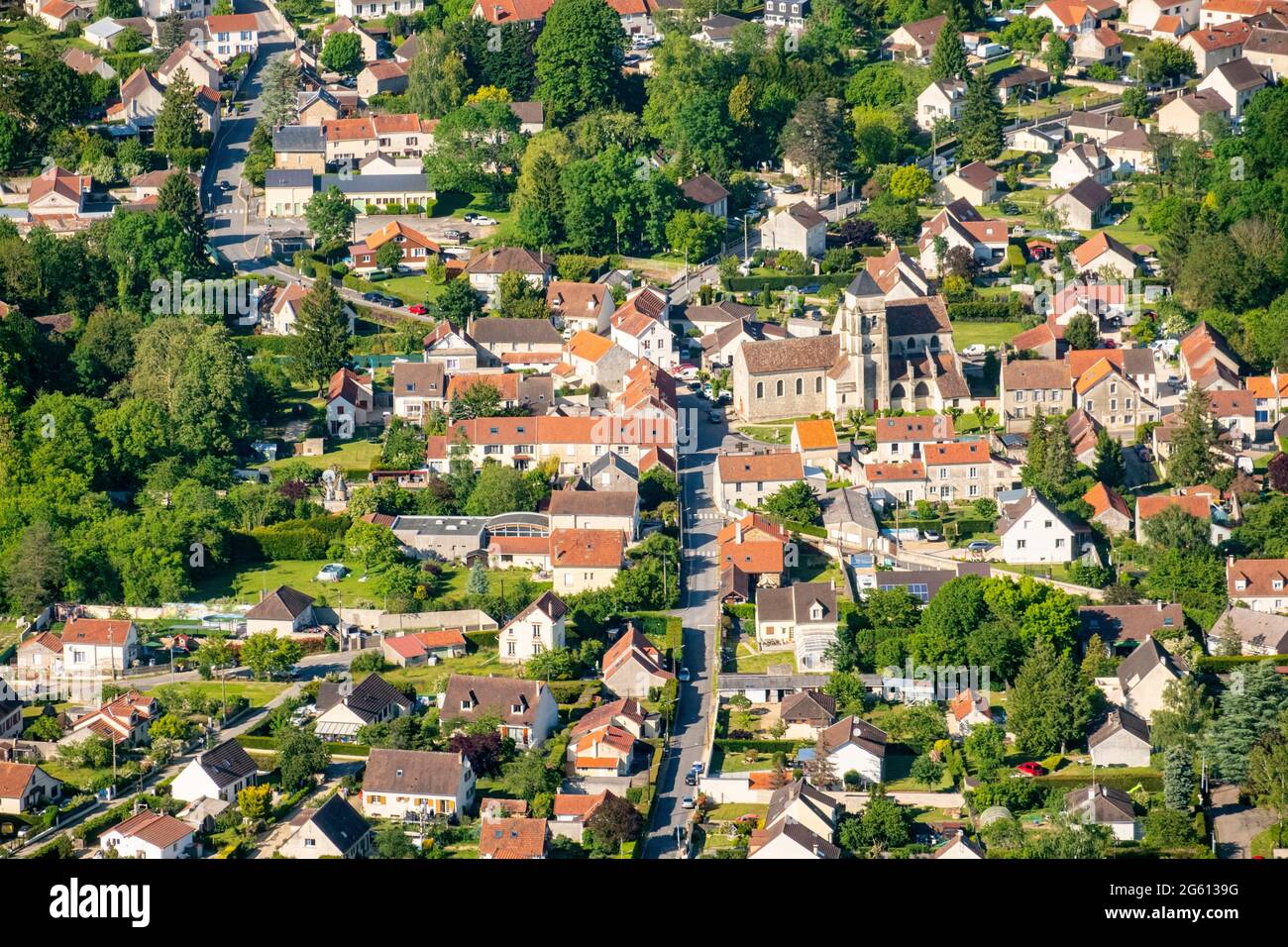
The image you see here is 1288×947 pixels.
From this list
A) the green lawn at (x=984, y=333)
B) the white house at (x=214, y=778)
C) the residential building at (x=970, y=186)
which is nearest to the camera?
the white house at (x=214, y=778)

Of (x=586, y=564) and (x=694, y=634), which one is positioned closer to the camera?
(x=694, y=634)

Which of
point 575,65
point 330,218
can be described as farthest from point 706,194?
point 330,218

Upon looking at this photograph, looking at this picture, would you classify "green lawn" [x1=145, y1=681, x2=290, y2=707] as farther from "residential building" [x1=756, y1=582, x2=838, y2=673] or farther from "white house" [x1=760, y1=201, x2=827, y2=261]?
"white house" [x1=760, y1=201, x2=827, y2=261]

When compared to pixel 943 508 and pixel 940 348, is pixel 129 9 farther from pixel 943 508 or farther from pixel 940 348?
pixel 943 508

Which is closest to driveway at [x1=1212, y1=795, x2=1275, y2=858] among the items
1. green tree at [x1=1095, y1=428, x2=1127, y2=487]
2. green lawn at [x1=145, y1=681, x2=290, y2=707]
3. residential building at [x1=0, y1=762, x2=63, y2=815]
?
green tree at [x1=1095, y1=428, x2=1127, y2=487]

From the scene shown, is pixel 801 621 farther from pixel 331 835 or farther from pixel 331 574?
pixel 331 835

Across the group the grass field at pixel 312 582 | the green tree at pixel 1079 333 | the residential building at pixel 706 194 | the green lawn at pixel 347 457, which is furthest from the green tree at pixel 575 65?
the grass field at pixel 312 582

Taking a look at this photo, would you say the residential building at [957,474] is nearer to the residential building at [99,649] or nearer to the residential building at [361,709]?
the residential building at [361,709]
